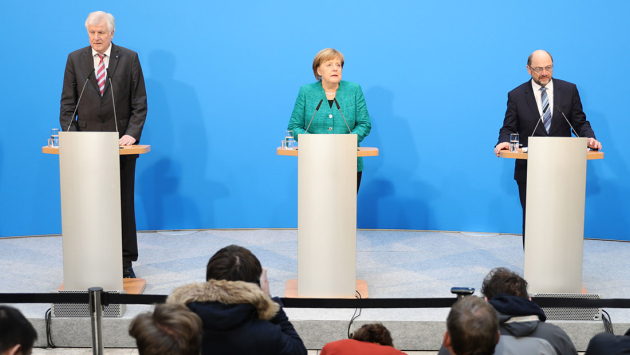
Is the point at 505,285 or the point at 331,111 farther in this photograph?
the point at 331,111

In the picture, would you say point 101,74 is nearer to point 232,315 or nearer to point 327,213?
point 327,213

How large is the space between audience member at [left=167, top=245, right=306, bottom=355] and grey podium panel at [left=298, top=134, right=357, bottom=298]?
144 centimetres

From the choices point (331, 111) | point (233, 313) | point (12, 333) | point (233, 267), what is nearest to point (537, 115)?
point (331, 111)

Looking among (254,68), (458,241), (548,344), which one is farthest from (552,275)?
(254,68)

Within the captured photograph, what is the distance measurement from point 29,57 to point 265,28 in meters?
1.99

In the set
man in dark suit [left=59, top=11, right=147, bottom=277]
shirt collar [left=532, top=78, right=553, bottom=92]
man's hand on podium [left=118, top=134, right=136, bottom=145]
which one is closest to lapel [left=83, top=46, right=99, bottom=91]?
man in dark suit [left=59, top=11, right=147, bottom=277]

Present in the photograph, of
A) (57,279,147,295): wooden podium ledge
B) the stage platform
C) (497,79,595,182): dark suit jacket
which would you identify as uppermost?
(497,79,595,182): dark suit jacket

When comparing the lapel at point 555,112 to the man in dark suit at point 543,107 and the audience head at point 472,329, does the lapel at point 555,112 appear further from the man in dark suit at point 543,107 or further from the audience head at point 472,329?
the audience head at point 472,329

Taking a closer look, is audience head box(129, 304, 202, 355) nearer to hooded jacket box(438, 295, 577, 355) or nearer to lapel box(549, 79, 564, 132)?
hooded jacket box(438, 295, 577, 355)

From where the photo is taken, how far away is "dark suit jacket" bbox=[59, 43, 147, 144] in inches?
160

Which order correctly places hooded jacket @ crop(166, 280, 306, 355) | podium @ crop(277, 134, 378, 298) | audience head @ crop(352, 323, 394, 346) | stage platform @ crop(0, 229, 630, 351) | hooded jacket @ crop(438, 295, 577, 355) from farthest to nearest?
podium @ crop(277, 134, 378, 298), stage platform @ crop(0, 229, 630, 351), audience head @ crop(352, 323, 394, 346), hooded jacket @ crop(438, 295, 577, 355), hooded jacket @ crop(166, 280, 306, 355)

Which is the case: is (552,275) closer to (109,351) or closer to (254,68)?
(109,351)

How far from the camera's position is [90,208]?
353 centimetres

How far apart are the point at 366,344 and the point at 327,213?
4.27 feet
